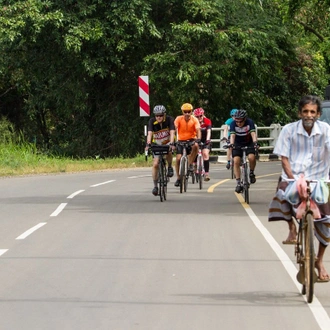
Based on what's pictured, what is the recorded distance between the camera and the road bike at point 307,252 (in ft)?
28.2

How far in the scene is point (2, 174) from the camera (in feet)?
94.2

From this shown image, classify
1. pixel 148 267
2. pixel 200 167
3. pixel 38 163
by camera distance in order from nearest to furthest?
pixel 148 267, pixel 200 167, pixel 38 163

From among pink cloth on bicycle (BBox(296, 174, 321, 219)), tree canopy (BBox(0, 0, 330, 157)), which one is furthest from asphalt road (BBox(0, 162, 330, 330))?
tree canopy (BBox(0, 0, 330, 157))

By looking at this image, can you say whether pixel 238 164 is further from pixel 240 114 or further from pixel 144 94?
pixel 144 94

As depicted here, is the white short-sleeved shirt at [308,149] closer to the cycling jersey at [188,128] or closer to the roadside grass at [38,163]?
the cycling jersey at [188,128]

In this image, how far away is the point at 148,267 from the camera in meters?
10.8

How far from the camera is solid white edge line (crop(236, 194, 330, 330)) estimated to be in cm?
797

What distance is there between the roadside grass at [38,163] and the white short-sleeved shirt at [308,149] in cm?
2040

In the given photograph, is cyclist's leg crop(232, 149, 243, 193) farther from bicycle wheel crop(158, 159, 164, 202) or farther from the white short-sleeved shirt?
the white short-sleeved shirt

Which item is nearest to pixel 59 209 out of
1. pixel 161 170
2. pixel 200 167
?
pixel 161 170

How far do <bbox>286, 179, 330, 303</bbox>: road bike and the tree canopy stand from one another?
24.4 meters

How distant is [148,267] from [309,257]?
8.42ft

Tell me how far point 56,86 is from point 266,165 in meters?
8.80

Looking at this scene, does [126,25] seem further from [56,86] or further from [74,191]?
[74,191]
